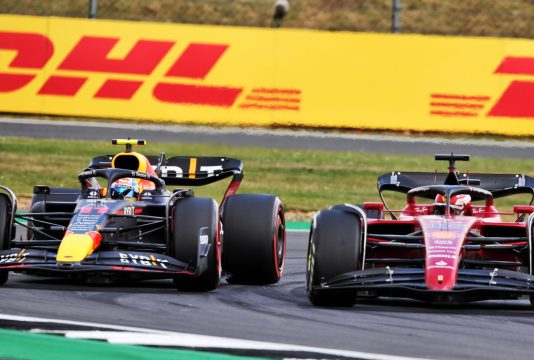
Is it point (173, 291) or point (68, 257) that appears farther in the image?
point (173, 291)

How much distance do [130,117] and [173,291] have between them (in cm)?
1311

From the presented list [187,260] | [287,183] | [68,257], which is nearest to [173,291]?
[187,260]

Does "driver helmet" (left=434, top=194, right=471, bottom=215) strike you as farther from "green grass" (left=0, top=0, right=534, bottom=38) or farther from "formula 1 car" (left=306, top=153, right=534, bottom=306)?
"green grass" (left=0, top=0, right=534, bottom=38)

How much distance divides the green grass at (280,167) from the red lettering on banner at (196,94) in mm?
803

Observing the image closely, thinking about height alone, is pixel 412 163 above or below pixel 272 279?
above

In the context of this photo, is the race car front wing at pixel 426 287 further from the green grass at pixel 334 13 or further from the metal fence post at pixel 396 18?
the green grass at pixel 334 13

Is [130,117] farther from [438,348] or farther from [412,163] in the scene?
[438,348]

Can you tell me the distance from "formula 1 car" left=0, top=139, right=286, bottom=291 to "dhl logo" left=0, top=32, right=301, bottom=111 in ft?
36.4

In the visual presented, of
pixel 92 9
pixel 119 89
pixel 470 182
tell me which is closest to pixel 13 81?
pixel 119 89

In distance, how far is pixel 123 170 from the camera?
12.0m

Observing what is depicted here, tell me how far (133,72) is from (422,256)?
1405 cm

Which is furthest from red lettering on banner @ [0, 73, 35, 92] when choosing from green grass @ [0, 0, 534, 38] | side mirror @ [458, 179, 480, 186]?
side mirror @ [458, 179, 480, 186]

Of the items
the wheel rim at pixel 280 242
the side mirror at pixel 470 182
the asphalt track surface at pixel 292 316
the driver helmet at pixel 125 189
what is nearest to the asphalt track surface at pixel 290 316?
the asphalt track surface at pixel 292 316

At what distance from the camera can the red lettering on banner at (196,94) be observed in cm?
2398
